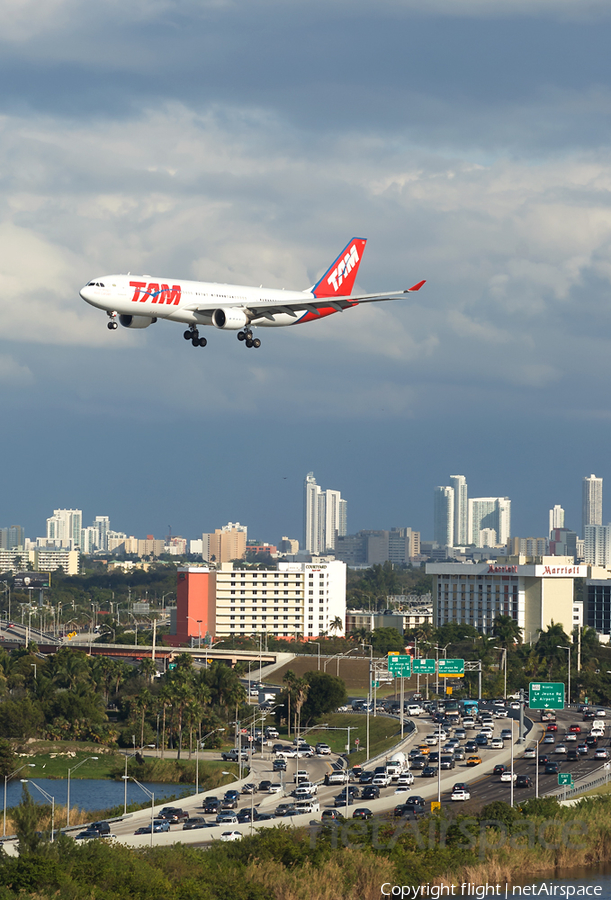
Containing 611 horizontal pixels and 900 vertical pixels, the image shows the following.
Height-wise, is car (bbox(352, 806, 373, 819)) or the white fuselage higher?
the white fuselage

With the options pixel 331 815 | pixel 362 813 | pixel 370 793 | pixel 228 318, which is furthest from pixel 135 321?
pixel 370 793

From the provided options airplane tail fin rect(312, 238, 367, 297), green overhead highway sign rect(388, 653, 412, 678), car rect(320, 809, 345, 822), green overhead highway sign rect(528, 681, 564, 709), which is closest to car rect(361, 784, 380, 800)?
car rect(320, 809, 345, 822)

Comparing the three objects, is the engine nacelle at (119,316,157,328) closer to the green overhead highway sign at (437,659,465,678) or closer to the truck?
the truck

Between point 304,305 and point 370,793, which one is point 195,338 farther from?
point 370,793

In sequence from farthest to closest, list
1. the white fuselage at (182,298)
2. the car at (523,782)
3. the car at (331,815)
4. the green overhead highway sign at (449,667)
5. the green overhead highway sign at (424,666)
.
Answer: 1. the green overhead highway sign at (449,667)
2. the green overhead highway sign at (424,666)
3. the car at (523,782)
4. the car at (331,815)
5. the white fuselage at (182,298)

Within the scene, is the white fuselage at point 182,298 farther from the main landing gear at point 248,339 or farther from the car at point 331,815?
the car at point 331,815

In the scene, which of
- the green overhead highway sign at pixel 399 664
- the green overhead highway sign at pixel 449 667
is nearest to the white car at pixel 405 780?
the green overhead highway sign at pixel 399 664

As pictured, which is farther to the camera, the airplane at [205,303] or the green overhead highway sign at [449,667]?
the green overhead highway sign at [449,667]
